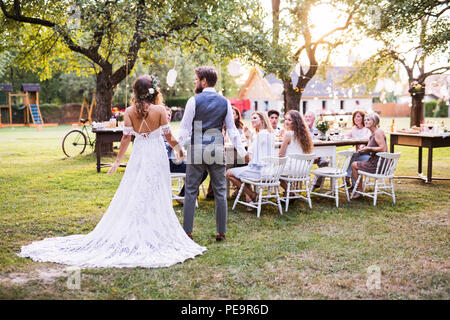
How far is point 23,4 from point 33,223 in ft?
23.3

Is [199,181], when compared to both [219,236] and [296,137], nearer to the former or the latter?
[219,236]

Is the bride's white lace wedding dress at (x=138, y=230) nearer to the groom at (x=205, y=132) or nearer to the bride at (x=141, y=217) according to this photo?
the bride at (x=141, y=217)

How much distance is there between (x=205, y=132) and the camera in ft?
13.9

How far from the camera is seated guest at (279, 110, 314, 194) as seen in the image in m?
5.95

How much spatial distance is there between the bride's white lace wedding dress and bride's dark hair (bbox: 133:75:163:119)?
239 mm

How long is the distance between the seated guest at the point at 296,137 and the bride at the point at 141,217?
210cm

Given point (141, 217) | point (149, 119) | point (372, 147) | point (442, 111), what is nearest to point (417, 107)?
point (372, 147)

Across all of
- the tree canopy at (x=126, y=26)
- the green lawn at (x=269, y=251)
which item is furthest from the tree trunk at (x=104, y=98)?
the green lawn at (x=269, y=251)

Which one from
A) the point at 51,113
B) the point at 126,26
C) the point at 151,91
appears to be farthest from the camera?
the point at 51,113

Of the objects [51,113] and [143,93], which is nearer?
[143,93]

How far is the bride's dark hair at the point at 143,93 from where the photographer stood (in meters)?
4.05

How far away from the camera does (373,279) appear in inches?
136

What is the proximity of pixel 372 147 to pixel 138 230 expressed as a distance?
4.08 m

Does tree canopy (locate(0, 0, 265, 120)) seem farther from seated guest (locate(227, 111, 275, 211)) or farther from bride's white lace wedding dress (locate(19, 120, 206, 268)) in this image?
bride's white lace wedding dress (locate(19, 120, 206, 268))
